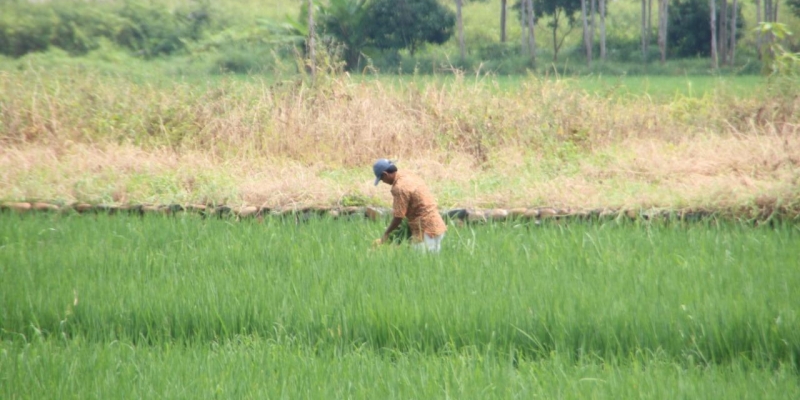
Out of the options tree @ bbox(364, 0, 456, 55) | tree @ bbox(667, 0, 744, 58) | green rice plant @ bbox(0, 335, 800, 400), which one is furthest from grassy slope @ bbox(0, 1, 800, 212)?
tree @ bbox(667, 0, 744, 58)

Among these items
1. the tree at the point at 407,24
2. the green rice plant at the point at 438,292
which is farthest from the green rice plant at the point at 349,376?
the tree at the point at 407,24

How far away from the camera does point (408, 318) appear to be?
14.1 feet

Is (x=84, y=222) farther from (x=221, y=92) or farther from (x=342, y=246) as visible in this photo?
(x=221, y=92)

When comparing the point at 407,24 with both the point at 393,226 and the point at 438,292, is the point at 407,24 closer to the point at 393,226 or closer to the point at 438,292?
the point at 393,226

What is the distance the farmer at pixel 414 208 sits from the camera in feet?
18.9

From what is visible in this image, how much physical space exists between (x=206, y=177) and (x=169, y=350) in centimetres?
482

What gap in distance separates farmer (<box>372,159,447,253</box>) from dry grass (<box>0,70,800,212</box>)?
1.87 m

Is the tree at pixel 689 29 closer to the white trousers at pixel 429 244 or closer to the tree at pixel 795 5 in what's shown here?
the tree at pixel 795 5

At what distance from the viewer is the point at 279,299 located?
4.74 meters

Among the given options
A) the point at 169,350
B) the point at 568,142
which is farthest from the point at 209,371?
the point at 568,142

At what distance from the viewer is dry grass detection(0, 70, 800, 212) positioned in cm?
809

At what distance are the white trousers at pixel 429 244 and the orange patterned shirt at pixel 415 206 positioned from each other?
0.11ft

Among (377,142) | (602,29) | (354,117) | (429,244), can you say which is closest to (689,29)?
(602,29)

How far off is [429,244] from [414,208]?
0.30 m
